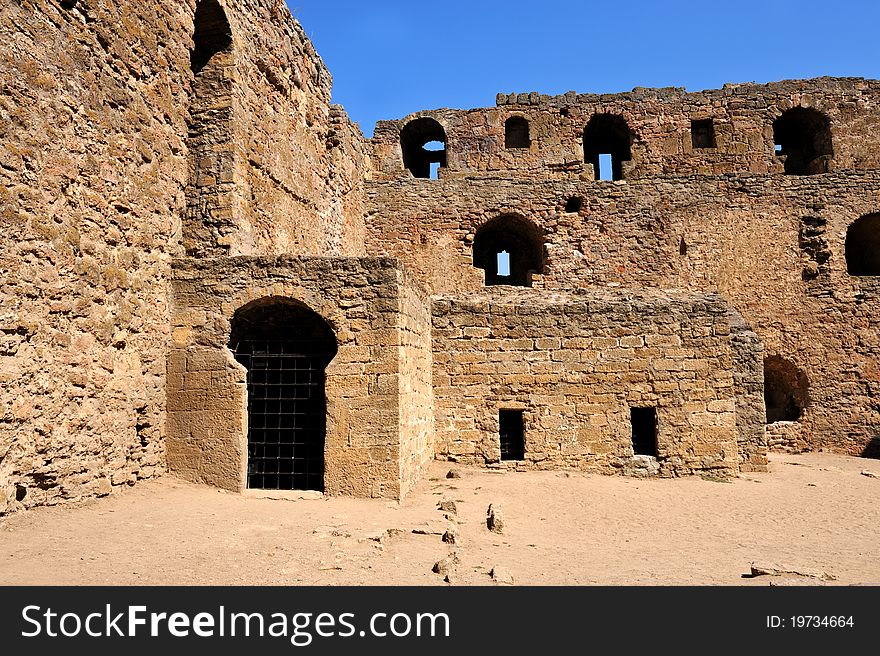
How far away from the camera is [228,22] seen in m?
8.94

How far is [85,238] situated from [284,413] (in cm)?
292

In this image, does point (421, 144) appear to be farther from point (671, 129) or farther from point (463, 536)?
point (463, 536)

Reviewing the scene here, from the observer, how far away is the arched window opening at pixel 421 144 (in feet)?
60.9

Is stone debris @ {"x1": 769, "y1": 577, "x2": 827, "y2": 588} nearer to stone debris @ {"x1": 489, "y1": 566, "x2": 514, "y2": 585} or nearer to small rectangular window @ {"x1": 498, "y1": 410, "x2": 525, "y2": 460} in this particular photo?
stone debris @ {"x1": 489, "y1": 566, "x2": 514, "y2": 585}

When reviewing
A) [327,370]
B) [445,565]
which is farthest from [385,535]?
[327,370]

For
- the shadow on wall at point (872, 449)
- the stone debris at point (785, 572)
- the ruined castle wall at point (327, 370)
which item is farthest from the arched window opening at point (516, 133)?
the stone debris at point (785, 572)

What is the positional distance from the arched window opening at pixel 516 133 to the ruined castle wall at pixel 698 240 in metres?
2.38

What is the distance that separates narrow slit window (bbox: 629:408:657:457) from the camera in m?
10.3

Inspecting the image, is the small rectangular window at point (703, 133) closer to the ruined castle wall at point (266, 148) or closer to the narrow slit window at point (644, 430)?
the ruined castle wall at point (266, 148)

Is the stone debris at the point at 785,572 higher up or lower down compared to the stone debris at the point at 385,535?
lower down

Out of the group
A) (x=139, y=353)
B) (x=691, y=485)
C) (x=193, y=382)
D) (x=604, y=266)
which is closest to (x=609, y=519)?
(x=691, y=485)

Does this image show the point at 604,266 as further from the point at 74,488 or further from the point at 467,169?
the point at 74,488

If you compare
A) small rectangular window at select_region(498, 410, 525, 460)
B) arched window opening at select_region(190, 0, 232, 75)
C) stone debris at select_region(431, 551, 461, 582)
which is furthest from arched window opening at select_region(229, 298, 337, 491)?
arched window opening at select_region(190, 0, 232, 75)

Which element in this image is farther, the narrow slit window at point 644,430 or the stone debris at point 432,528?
the narrow slit window at point 644,430
